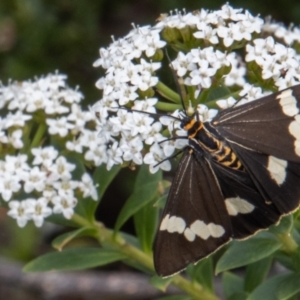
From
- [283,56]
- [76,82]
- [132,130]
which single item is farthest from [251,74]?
[76,82]

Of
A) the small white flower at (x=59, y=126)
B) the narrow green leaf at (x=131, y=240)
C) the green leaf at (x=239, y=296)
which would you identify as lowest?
the green leaf at (x=239, y=296)

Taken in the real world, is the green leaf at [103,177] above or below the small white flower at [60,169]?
below

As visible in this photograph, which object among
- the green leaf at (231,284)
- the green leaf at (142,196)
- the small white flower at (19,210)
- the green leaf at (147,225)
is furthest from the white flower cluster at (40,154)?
the green leaf at (231,284)

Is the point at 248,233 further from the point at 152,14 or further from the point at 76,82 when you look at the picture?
the point at 152,14

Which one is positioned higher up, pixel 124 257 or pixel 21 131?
pixel 21 131

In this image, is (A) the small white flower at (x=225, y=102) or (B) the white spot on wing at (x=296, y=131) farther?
(A) the small white flower at (x=225, y=102)

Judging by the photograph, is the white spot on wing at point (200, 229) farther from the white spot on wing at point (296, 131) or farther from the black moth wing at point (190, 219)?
the white spot on wing at point (296, 131)

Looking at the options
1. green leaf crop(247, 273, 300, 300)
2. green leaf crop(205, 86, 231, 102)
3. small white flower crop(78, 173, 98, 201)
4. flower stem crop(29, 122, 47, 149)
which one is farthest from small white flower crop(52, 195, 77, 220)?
green leaf crop(247, 273, 300, 300)

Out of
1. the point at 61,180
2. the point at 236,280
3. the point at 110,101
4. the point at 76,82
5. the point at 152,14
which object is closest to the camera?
the point at 110,101

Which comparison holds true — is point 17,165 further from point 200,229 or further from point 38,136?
point 200,229
